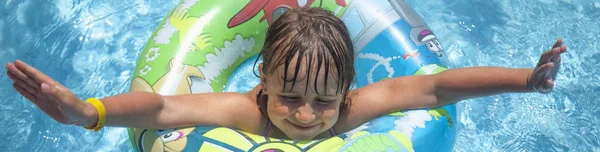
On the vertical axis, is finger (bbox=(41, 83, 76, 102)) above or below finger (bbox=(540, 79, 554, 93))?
above

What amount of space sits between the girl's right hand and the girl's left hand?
1322 millimetres

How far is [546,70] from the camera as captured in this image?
229 centimetres

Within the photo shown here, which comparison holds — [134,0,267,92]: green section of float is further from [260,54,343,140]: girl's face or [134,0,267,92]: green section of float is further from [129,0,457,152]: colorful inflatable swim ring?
[260,54,343,140]: girl's face

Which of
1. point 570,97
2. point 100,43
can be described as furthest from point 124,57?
point 570,97

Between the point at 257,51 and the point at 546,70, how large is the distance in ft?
4.39

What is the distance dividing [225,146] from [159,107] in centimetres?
24

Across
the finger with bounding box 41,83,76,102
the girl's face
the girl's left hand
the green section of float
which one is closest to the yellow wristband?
the finger with bounding box 41,83,76,102

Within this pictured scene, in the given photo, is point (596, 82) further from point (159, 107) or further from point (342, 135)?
point (159, 107)

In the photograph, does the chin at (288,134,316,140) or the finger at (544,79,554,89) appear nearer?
the finger at (544,79,554,89)

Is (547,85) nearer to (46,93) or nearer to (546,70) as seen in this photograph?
(546,70)

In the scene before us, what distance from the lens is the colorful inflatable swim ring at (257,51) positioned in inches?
104

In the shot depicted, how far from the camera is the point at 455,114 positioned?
9.29 feet

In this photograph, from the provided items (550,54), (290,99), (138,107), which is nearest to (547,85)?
(550,54)

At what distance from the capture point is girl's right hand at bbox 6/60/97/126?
2.06 m
